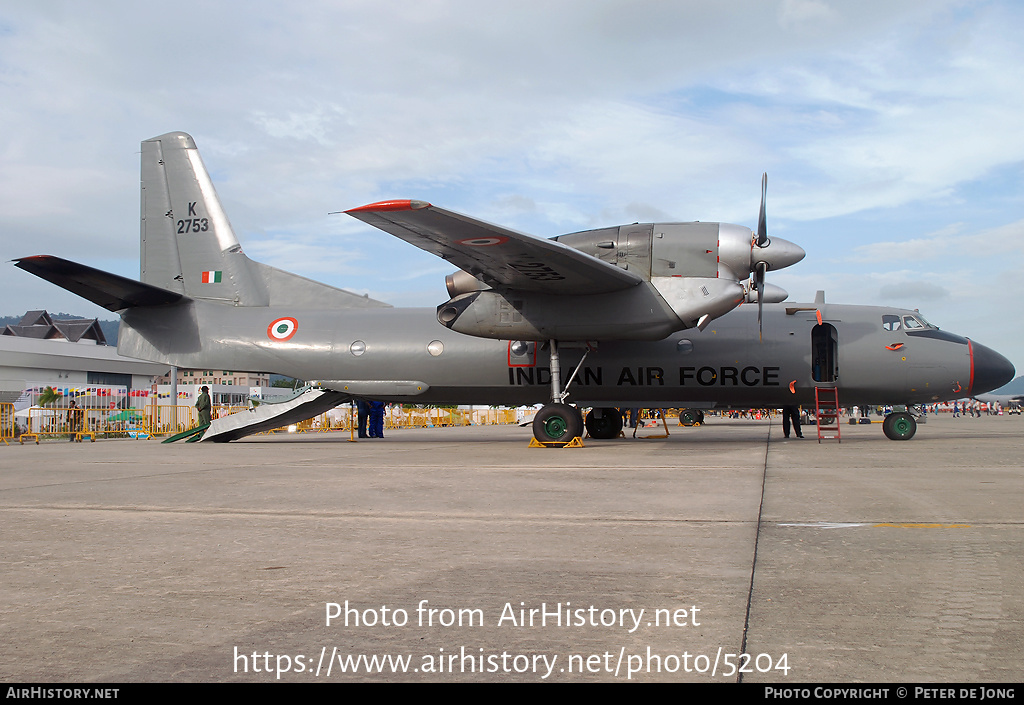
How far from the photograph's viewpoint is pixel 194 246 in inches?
722

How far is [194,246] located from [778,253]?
1378 centimetres

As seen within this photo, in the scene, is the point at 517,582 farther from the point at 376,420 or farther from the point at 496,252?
the point at 376,420

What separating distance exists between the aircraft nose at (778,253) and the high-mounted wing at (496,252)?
2357mm

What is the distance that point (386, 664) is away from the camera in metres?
2.50

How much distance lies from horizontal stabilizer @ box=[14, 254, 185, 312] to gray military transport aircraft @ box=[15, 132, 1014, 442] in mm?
55

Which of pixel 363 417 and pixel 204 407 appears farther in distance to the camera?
pixel 363 417

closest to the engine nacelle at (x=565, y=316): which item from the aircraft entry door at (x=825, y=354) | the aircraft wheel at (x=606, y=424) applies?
the aircraft entry door at (x=825, y=354)

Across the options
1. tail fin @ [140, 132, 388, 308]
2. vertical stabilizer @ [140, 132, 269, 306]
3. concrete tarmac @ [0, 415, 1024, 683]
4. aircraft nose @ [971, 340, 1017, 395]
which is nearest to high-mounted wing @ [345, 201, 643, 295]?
concrete tarmac @ [0, 415, 1024, 683]

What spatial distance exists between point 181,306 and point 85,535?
546 inches

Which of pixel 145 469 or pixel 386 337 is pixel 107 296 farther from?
pixel 145 469

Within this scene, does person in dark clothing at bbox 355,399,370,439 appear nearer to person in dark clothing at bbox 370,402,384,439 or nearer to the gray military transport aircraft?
person in dark clothing at bbox 370,402,384,439

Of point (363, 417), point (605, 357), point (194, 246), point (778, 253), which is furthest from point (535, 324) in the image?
point (194, 246)

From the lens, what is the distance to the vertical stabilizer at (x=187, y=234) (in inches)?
717

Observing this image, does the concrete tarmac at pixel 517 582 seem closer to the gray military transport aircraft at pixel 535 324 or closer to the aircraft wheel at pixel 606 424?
the gray military transport aircraft at pixel 535 324
